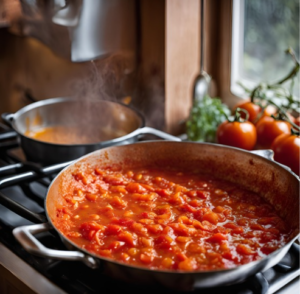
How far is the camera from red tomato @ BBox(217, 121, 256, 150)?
1.74 meters

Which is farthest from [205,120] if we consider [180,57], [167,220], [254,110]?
[167,220]

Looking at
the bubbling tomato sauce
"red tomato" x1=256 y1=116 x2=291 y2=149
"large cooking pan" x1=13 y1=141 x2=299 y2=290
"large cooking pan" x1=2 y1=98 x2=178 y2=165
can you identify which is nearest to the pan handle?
"large cooking pan" x1=13 y1=141 x2=299 y2=290

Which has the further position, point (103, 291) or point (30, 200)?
point (30, 200)

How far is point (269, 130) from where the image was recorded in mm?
1764

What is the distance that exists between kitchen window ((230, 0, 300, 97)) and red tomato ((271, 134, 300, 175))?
18.4 inches

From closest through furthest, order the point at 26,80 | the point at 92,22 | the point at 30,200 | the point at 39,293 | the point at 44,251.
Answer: the point at 44,251, the point at 39,293, the point at 30,200, the point at 92,22, the point at 26,80

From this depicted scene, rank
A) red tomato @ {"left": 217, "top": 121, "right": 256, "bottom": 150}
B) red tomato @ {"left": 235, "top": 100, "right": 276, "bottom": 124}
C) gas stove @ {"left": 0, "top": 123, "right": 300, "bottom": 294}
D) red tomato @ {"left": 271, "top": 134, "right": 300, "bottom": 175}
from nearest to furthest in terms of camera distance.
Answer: gas stove @ {"left": 0, "top": 123, "right": 300, "bottom": 294}, red tomato @ {"left": 271, "top": 134, "right": 300, "bottom": 175}, red tomato @ {"left": 217, "top": 121, "right": 256, "bottom": 150}, red tomato @ {"left": 235, "top": 100, "right": 276, "bottom": 124}

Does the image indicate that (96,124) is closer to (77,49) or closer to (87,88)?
(87,88)

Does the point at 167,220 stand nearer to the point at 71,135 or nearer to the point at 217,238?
the point at 217,238

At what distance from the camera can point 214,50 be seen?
7.22 feet

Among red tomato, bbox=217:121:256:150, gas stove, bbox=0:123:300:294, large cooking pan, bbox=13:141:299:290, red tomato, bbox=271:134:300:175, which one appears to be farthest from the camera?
red tomato, bbox=217:121:256:150

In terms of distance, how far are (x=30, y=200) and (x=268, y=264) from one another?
81 centimetres

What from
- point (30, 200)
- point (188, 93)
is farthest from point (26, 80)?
point (30, 200)

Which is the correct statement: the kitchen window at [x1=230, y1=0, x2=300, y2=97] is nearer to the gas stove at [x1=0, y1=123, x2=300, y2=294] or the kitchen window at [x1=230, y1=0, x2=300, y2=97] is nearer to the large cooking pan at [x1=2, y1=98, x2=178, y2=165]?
the large cooking pan at [x1=2, y1=98, x2=178, y2=165]
